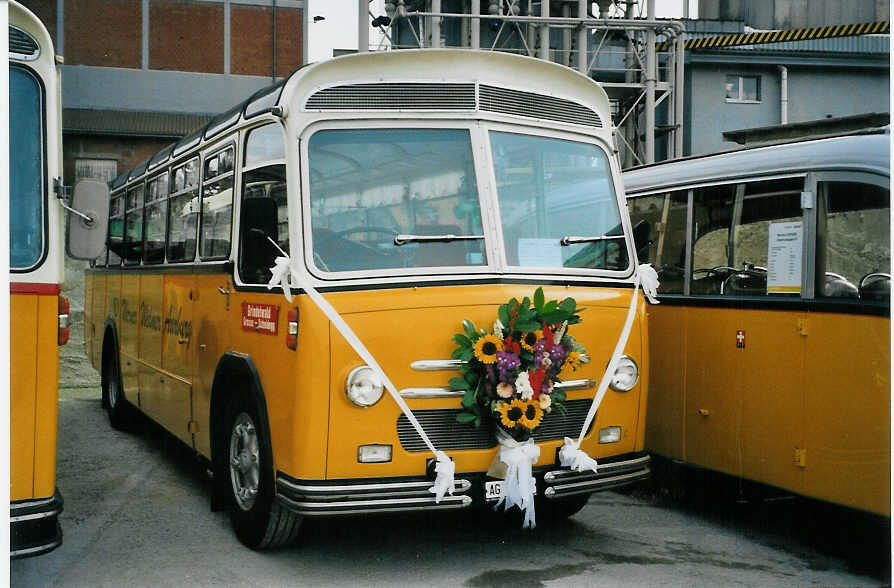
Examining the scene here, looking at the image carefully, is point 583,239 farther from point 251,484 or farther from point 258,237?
point 251,484

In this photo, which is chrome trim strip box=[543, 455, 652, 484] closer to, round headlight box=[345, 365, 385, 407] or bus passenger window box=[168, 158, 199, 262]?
round headlight box=[345, 365, 385, 407]

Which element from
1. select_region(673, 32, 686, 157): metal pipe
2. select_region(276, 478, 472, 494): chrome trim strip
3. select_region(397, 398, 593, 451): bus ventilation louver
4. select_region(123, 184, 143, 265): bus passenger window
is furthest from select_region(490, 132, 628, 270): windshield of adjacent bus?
select_region(673, 32, 686, 157): metal pipe

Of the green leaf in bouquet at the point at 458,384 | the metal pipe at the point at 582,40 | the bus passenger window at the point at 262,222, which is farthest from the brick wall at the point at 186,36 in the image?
the green leaf in bouquet at the point at 458,384

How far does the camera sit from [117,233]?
11133mm

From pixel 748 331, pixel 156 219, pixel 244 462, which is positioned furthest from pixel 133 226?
pixel 748 331

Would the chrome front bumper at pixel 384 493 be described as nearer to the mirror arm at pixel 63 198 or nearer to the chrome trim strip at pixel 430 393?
the chrome trim strip at pixel 430 393

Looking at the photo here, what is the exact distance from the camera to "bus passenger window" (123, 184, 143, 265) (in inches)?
391

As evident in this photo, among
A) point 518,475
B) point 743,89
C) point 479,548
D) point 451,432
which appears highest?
point 743,89

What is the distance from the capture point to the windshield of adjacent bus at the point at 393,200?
5762 millimetres

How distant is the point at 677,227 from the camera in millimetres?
7629

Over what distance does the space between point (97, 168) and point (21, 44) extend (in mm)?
21515

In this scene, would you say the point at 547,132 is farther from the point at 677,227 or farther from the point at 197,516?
the point at 197,516

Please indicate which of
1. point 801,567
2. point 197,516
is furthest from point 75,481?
point 801,567

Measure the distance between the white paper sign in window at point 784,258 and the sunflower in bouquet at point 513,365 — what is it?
153 centimetres
